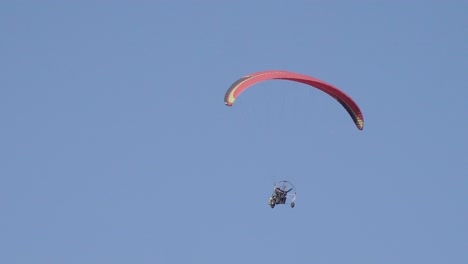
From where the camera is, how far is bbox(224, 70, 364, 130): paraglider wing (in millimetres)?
85062

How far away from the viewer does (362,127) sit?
8812 cm

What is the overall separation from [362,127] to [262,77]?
473 centimetres

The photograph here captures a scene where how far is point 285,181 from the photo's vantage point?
290 feet

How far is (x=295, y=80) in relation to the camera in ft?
285

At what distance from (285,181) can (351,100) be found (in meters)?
4.04

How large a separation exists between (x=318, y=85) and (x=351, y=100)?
1551 millimetres

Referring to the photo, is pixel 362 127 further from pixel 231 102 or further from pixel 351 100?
pixel 231 102

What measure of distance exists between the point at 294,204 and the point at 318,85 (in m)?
4.69

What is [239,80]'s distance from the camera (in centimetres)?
8588

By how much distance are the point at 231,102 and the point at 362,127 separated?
21.7 ft

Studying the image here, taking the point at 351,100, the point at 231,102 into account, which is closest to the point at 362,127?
the point at 351,100

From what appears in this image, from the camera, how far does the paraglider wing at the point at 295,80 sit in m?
85.1

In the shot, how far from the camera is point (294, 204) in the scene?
88.1m
